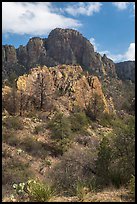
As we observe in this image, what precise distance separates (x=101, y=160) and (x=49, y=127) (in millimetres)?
19285

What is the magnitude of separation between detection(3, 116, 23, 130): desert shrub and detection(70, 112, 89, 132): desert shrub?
18.9 feet

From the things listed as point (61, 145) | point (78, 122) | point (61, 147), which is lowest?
point (61, 147)

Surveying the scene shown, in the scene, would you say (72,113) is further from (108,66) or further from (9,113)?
(108,66)

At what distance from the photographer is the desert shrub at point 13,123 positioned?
107ft

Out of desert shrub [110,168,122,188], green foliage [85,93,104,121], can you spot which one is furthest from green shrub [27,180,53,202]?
green foliage [85,93,104,121]

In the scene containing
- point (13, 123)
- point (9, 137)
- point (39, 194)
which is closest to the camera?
point (39, 194)

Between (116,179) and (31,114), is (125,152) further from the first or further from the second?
(31,114)

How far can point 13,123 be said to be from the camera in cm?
3309

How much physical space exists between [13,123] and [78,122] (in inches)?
320

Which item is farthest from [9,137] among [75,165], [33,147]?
[75,165]

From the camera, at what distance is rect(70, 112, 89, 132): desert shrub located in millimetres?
36081

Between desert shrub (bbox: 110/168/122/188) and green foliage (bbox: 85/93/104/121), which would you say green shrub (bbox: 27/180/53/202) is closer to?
desert shrub (bbox: 110/168/122/188)

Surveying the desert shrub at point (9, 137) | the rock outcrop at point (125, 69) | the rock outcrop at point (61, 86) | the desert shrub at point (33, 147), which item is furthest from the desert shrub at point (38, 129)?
the rock outcrop at point (125, 69)

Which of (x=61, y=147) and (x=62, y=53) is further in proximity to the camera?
(x=62, y=53)
